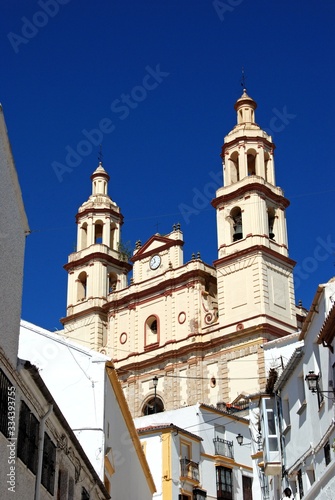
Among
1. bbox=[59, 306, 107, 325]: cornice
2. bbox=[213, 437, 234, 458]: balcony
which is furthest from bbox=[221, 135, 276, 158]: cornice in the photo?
bbox=[213, 437, 234, 458]: balcony

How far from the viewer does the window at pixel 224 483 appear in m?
40.5

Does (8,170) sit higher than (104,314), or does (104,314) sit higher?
(104,314)

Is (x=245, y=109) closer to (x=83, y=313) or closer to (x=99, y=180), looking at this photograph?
(x=99, y=180)

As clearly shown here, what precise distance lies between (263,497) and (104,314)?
30.5 m

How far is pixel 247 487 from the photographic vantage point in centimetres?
4272

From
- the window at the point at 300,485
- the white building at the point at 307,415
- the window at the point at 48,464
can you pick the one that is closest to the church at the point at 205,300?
the white building at the point at 307,415

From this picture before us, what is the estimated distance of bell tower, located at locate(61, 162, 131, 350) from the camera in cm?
6044

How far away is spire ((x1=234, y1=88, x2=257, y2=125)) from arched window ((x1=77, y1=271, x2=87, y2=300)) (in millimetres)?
16507

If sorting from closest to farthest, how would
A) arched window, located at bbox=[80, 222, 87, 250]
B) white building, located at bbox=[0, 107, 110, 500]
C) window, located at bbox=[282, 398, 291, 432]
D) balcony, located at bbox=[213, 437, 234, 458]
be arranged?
white building, located at bbox=[0, 107, 110, 500] < window, located at bbox=[282, 398, 291, 432] < balcony, located at bbox=[213, 437, 234, 458] < arched window, located at bbox=[80, 222, 87, 250]

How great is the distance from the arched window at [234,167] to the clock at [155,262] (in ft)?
25.0

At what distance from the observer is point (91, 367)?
21.1 meters

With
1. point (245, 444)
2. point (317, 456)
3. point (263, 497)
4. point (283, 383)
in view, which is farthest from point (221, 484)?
point (317, 456)

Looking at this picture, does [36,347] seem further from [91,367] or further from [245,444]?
[245,444]

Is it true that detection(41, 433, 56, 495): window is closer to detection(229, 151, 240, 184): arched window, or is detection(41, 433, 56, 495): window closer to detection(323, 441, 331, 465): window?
detection(323, 441, 331, 465): window
